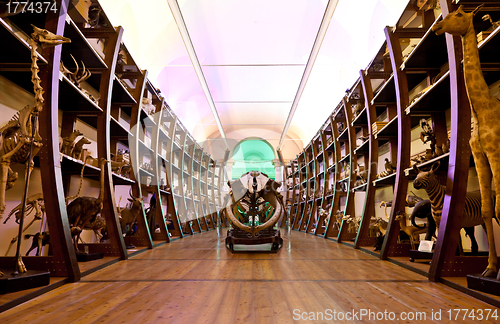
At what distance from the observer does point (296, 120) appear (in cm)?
1317

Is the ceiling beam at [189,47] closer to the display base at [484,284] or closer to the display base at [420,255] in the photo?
the display base at [420,255]

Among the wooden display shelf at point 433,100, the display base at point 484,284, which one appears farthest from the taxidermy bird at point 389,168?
the display base at point 484,284

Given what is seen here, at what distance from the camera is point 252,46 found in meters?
7.54

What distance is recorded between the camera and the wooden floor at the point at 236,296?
169 centimetres

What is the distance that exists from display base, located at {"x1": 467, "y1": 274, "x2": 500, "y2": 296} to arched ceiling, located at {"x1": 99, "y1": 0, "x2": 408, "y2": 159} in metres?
4.23

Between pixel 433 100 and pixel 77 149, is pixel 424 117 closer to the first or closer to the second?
pixel 433 100

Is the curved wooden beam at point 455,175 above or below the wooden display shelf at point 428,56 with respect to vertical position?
below

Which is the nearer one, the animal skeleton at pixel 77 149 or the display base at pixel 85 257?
the animal skeleton at pixel 77 149

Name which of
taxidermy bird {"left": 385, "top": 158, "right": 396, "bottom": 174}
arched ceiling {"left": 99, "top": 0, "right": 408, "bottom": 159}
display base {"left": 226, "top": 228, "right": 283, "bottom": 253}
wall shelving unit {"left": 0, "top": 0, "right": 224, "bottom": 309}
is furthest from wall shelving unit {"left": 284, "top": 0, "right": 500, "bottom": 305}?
wall shelving unit {"left": 0, "top": 0, "right": 224, "bottom": 309}

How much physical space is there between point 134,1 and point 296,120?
29.6ft

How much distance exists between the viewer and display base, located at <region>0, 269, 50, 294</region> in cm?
199

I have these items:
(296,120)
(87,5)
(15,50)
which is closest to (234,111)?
(296,120)

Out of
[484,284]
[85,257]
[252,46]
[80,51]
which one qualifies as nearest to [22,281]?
[85,257]

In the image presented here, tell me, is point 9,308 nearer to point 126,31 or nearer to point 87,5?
point 87,5
